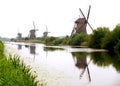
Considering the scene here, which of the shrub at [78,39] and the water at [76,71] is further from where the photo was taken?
the shrub at [78,39]

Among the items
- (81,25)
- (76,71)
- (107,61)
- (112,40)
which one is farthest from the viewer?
(81,25)

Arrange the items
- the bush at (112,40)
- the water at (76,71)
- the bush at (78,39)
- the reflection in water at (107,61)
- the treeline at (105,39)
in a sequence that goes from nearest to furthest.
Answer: the water at (76,71)
the reflection in water at (107,61)
the bush at (112,40)
the treeline at (105,39)
the bush at (78,39)

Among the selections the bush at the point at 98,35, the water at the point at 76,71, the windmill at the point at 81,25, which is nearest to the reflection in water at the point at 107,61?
the water at the point at 76,71

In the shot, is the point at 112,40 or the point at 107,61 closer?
the point at 107,61

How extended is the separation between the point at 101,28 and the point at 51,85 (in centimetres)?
3699

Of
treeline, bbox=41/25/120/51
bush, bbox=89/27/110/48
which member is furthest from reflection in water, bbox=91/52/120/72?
bush, bbox=89/27/110/48

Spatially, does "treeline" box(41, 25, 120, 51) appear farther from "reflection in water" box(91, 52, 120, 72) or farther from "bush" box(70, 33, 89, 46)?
"reflection in water" box(91, 52, 120, 72)

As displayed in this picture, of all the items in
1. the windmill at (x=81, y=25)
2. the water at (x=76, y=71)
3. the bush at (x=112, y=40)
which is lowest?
the water at (x=76, y=71)

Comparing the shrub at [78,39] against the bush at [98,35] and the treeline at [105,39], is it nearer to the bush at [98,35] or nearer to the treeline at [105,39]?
the treeline at [105,39]

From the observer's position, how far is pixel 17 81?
8.12m

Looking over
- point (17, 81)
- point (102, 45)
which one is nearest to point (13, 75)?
point (17, 81)

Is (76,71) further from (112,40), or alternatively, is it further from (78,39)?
(78,39)

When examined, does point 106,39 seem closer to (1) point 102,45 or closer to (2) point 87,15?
(1) point 102,45

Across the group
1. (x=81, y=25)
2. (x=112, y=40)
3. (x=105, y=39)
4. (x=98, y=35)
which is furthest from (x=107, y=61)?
(x=81, y=25)
